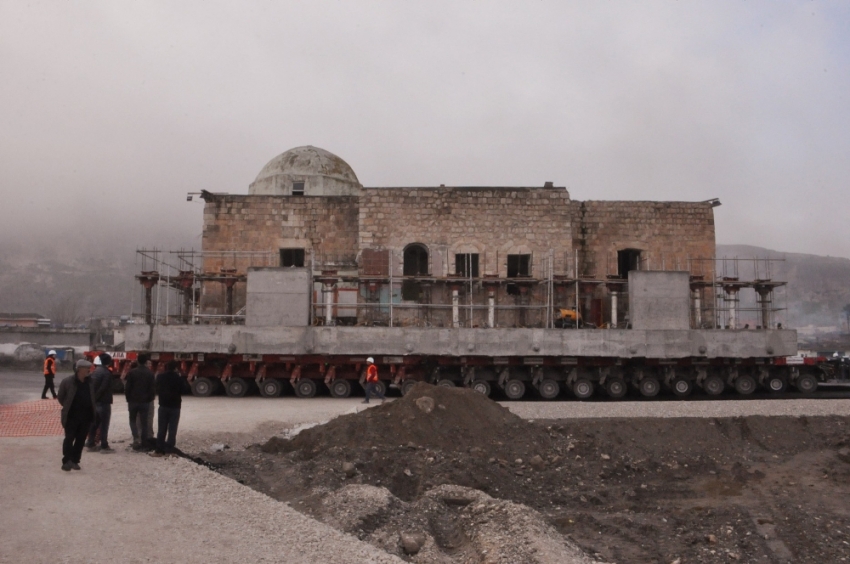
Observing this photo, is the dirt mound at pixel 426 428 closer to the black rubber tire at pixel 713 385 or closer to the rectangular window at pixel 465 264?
the black rubber tire at pixel 713 385

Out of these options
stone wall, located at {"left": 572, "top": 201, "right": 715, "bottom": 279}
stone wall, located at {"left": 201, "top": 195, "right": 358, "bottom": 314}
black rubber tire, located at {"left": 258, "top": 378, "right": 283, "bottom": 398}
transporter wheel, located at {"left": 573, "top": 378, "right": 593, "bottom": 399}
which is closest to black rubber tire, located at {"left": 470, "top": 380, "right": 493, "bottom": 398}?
transporter wheel, located at {"left": 573, "top": 378, "right": 593, "bottom": 399}

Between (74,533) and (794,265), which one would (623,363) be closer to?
(74,533)

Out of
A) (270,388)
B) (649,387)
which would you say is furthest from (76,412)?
(649,387)

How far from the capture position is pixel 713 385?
22703 mm

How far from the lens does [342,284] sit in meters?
A: 25.1

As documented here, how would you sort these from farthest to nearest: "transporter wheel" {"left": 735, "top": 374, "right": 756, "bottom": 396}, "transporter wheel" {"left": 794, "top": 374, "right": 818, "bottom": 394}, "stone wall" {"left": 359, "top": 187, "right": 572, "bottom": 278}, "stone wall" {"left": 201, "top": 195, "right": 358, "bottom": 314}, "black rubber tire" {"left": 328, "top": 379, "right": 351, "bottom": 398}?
"stone wall" {"left": 201, "top": 195, "right": 358, "bottom": 314} < "stone wall" {"left": 359, "top": 187, "right": 572, "bottom": 278} < "transporter wheel" {"left": 794, "top": 374, "right": 818, "bottom": 394} < "transporter wheel" {"left": 735, "top": 374, "right": 756, "bottom": 396} < "black rubber tire" {"left": 328, "top": 379, "right": 351, "bottom": 398}

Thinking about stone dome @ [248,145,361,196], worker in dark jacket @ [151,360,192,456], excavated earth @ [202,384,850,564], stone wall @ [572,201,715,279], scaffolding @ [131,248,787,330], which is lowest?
excavated earth @ [202,384,850,564]

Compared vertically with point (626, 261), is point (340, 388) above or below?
below

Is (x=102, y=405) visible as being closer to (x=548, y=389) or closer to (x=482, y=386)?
(x=482, y=386)

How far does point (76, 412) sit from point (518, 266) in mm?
18407

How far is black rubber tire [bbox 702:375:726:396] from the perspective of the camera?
22.6 meters

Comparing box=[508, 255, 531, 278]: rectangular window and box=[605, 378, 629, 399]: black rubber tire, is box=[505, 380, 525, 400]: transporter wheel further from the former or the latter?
box=[508, 255, 531, 278]: rectangular window

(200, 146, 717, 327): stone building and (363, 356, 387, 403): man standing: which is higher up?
(200, 146, 717, 327): stone building

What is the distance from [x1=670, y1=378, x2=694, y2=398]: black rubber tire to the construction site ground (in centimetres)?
577
